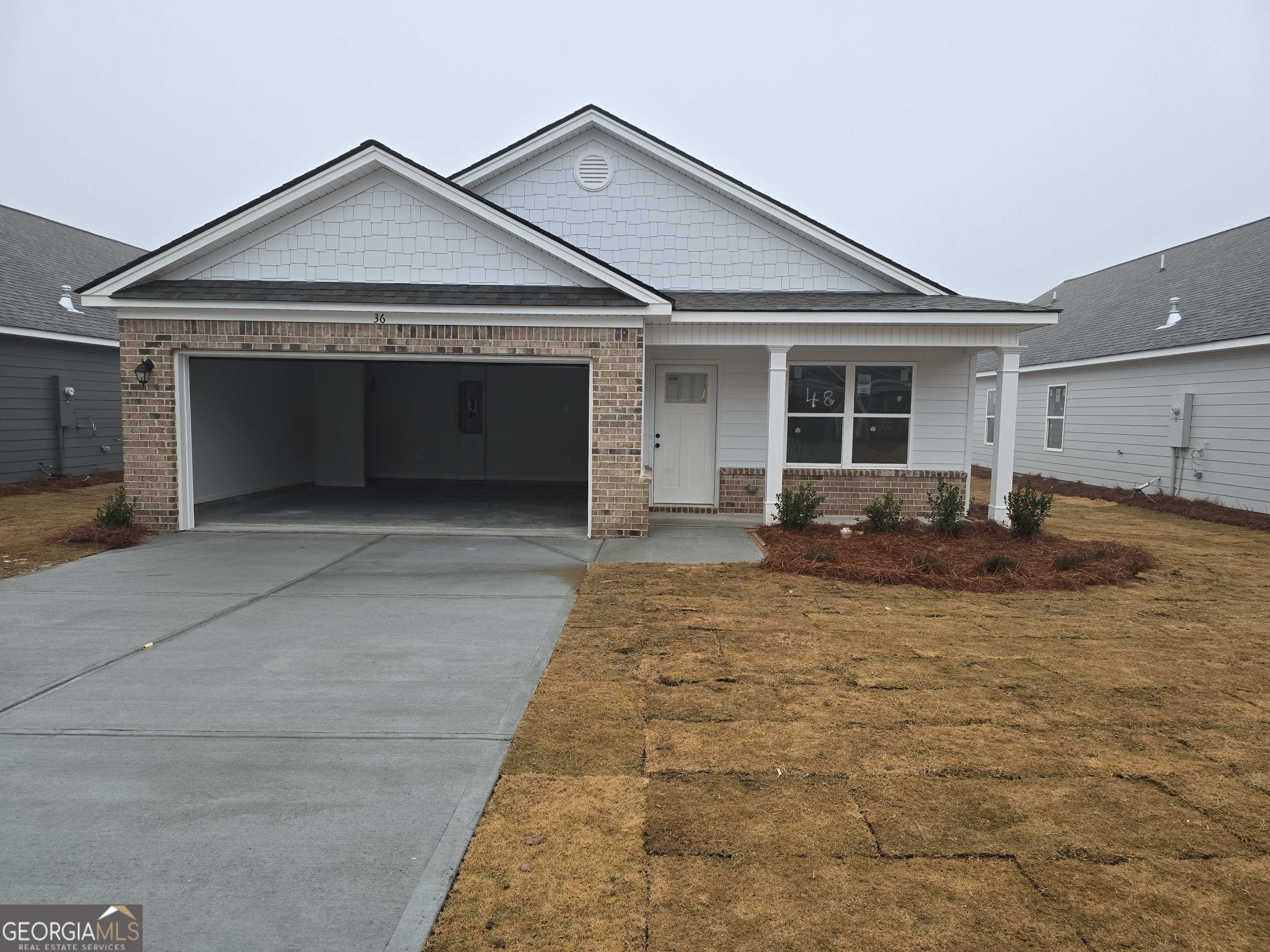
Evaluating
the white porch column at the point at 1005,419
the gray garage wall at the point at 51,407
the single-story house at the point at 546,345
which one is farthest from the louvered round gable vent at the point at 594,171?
the gray garage wall at the point at 51,407

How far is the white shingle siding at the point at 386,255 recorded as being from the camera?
10.6 m

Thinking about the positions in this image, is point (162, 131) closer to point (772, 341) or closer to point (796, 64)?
point (796, 64)

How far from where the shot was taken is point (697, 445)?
42.8 feet

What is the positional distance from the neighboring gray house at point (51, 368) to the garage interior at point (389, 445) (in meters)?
2.86

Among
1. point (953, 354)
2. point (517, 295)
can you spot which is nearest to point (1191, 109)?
point (953, 354)

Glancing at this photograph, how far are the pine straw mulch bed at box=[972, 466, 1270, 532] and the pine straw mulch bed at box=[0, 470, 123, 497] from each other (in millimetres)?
17267

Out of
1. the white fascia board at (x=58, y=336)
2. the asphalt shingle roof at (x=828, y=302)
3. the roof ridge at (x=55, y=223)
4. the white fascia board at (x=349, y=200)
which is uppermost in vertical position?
the roof ridge at (x=55, y=223)

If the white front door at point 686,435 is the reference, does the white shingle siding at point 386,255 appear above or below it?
above

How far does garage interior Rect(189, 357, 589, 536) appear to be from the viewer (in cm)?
1246

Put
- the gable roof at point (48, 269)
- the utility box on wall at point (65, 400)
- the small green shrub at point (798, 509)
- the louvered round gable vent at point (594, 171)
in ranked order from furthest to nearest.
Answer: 1. the utility box on wall at point (65, 400)
2. the gable roof at point (48, 269)
3. the louvered round gable vent at point (594, 171)
4. the small green shrub at point (798, 509)

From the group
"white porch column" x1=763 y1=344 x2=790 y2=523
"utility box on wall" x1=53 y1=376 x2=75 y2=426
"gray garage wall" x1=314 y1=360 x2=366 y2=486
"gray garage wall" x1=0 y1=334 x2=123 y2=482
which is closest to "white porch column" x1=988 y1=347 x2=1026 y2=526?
"white porch column" x1=763 y1=344 x2=790 y2=523

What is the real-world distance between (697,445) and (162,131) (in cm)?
4389

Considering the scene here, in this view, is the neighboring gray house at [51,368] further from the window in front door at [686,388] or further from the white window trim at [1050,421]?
the white window trim at [1050,421]

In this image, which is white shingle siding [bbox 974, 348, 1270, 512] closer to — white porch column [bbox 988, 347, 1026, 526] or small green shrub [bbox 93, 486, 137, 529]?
white porch column [bbox 988, 347, 1026, 526]
